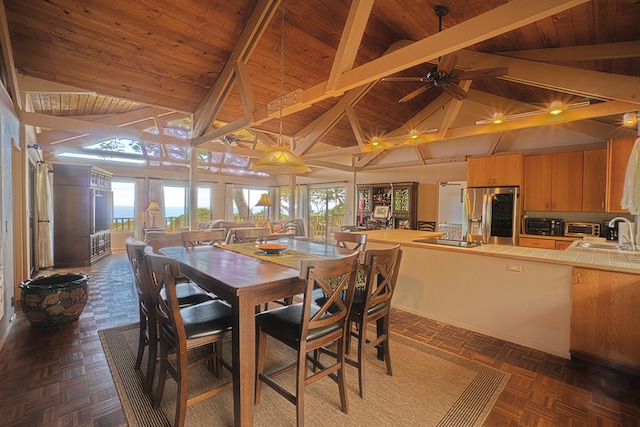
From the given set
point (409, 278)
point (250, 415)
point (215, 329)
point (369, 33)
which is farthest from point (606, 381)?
point (369, 33)

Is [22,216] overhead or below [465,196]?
below

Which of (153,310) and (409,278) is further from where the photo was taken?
(409,278)

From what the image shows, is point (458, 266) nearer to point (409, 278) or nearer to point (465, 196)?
point (409, 278)

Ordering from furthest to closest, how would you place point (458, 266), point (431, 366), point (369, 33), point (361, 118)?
point (361, 118), point (369, 33), point (458, 266), point (431, 366)

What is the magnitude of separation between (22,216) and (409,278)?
16.0 ft

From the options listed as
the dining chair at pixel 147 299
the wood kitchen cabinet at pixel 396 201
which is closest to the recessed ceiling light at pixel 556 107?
the wood kitchen cabinet at pixel 396 201

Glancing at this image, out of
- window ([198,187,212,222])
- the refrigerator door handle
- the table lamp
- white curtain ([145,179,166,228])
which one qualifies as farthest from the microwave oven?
white curtain ([145,179,166,228])

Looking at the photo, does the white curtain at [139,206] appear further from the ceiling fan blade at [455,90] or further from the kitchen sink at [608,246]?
the kitchen sink at [608,246]

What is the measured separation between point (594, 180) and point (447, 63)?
132 inches

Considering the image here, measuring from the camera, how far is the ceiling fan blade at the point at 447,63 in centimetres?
318

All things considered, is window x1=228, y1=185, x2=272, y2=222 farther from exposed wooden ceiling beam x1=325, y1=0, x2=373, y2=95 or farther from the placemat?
exposed wooden ceiling beam x1=325, y1=0, x2=373, y2=95

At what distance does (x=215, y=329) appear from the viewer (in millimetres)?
1713

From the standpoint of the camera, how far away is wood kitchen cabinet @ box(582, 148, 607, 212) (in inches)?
174

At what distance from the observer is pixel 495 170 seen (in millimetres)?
5375
